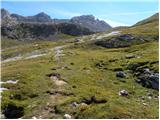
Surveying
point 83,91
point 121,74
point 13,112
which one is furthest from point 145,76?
point 13,112

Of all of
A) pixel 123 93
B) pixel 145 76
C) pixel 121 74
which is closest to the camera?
pixel 123 93

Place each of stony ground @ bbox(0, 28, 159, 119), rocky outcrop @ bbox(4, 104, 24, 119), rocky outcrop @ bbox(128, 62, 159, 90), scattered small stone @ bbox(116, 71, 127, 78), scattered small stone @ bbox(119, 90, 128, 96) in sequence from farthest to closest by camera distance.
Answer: scattered small stone @ bbox(116, 71, 127, 78)
rocky outcrop @ bbox(128, 62, 159, 90)
scattered small stone @ bbox(119, 90, 128, 96)
rocky outcrop @ bbox(4, 104, 24, 119)
stony ground @ bbox(0, 28, 159, 119)

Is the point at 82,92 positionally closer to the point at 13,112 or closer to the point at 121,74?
the point at 13,112

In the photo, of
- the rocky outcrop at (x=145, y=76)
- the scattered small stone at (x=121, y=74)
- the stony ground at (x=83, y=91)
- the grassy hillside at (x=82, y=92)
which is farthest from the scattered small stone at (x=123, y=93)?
the scattered small stone at (x=121, y=74)

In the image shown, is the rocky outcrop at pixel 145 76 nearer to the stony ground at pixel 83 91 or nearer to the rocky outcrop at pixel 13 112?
the stony ground at pixel 83 91

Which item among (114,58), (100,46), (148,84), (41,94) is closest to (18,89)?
(41,94)

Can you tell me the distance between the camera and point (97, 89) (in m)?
51.7

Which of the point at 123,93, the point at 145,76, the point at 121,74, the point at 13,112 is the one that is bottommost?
the point at 13,112

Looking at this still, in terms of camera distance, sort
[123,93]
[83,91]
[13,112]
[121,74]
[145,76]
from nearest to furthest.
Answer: [13,112] → [123,93] → [83,91] → [145,76] → [121,74]

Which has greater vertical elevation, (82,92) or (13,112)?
(82,92)

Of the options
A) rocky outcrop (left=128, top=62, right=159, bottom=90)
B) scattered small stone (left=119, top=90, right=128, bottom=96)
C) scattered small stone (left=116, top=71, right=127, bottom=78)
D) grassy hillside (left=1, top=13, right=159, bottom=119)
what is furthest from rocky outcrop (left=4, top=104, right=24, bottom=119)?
scattered small stone (left=116, top=71, right=127, bottom=78)

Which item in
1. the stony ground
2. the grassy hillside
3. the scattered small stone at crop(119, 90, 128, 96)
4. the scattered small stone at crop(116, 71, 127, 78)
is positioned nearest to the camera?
the grassy hillside

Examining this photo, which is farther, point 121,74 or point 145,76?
point 121,74

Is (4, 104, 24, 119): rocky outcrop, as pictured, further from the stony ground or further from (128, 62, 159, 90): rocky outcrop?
(128, 62, 159, 90): rocky outcrop
